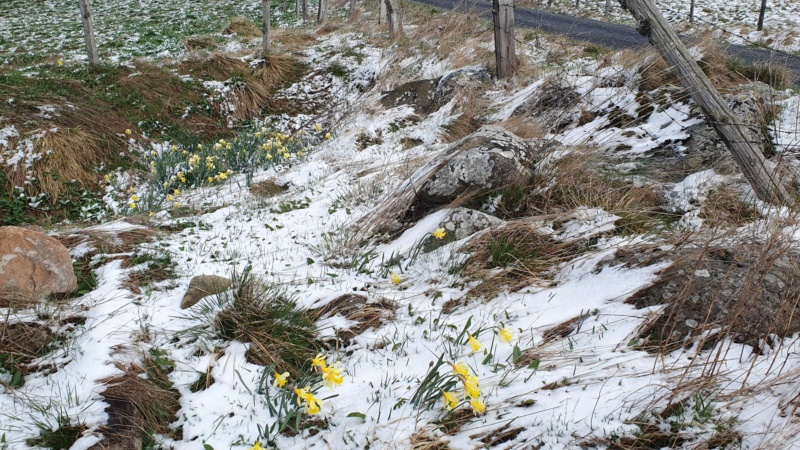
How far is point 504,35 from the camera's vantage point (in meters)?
7.17

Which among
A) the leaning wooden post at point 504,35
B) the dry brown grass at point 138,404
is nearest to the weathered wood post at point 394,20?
the leaning wooden post at point 504,35

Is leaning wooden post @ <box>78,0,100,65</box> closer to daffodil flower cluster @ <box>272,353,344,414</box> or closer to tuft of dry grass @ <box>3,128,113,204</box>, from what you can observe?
tuft of dry grass @ <box>3,128,113,204</box>

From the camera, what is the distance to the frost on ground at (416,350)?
188cm

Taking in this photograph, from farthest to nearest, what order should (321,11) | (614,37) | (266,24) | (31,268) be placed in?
(321,11)
(614,37)
(266,24)
(31,268)

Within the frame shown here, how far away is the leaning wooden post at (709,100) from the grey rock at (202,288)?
11.0 feet

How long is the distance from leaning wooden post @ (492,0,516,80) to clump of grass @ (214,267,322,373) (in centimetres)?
572

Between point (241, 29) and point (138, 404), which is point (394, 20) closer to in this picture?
point (241, 29)

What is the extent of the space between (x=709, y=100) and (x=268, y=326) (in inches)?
129

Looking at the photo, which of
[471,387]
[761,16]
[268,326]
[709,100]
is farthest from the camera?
[761,16]

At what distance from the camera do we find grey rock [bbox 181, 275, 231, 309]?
299 cm

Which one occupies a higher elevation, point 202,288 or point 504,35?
point 504,35

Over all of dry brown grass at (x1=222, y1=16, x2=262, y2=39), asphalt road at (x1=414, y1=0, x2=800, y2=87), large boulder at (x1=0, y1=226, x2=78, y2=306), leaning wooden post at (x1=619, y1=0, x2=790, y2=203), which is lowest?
large boulder at (x1=0, y1=226, x2=78, y2=306)

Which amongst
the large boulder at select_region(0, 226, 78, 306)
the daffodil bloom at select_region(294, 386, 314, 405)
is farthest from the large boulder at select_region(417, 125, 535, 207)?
the large boulder at select_region(0, 226, 78, 306)

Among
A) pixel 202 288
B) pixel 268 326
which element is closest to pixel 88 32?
pixel 202 288
